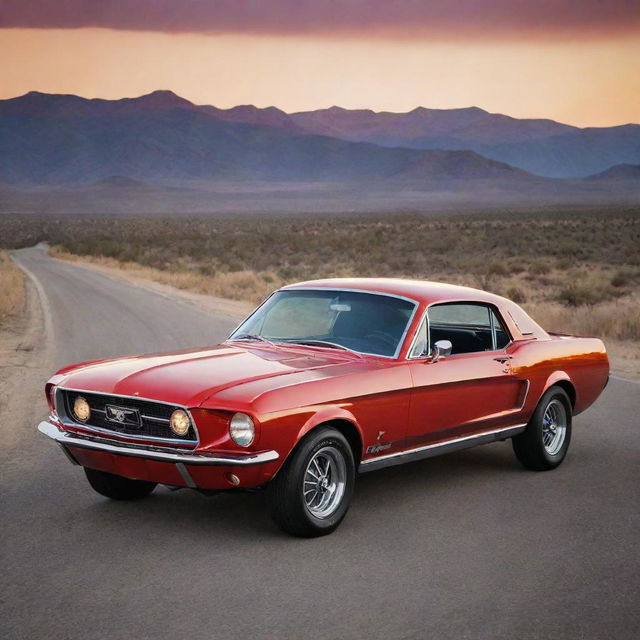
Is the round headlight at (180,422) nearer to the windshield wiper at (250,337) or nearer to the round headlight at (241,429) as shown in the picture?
the round headlight at (241,429)

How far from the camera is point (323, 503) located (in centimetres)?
627

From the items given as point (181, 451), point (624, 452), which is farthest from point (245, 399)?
point (624, 452)

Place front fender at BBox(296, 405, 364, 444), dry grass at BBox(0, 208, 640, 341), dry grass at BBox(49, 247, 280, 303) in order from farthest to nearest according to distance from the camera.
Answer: dry grass at BBox(49, 247, 280, 303) → dry grass at BBox(0, 208, 640, 341) → front fender at BBox(296, 405, 364, 444)

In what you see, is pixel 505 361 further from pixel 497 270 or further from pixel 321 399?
pixel 497 270

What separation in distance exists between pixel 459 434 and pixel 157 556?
103 inches

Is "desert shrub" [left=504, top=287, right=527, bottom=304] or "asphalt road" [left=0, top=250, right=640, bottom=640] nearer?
"asphalt road" [left=0, top=250, right=640, bottom=640]

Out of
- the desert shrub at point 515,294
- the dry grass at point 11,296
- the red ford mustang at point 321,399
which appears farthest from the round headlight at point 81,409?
the desert shrub at point 515,294

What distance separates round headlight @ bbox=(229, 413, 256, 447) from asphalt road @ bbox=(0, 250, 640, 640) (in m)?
0.64

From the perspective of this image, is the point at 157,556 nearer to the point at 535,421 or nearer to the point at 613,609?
the point at 613,609

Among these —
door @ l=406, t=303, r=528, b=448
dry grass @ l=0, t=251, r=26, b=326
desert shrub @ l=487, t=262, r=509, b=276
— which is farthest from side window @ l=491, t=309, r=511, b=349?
desert shrub @ l=487, t=262, r=509, b=276

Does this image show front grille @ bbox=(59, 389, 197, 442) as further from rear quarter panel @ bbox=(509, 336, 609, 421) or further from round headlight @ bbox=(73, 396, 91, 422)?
rear quarter panel @ bbox=(509, 336, 609, 421)

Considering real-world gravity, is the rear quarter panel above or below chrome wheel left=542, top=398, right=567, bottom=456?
above

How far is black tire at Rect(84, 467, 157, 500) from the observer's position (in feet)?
22.4

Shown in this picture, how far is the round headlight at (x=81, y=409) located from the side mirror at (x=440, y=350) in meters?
2.40
